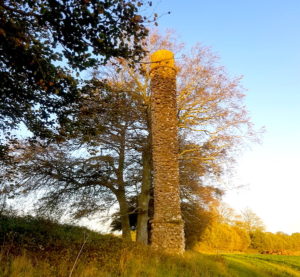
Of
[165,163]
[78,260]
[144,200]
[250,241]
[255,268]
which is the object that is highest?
[165,163]

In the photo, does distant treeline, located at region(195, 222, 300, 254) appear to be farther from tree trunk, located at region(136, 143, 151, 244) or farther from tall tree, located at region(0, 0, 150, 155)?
tall tree, located at region(0, 0, 150, 155)

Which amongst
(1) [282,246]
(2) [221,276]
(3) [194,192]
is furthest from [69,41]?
(1) [282,246]

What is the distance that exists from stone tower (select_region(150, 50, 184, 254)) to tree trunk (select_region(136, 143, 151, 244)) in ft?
11.3

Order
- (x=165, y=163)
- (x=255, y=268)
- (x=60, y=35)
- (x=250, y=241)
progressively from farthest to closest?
1. (x=250, y=241)
2. (x=255, y=268)
3. (x=165, y=163)
4. (x=60, y=35)

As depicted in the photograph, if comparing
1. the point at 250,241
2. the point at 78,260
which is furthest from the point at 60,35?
the point at 250,241

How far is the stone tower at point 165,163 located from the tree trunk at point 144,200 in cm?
346

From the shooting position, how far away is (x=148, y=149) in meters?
15.1

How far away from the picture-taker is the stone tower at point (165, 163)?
10289 millimetres

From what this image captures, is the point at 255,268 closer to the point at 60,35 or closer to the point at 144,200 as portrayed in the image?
the point at 144,200

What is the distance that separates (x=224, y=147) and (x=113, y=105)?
7050 millimetres

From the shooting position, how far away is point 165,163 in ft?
36.5

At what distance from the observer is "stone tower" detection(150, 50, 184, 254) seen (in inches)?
405

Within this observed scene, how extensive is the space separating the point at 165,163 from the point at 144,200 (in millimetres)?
4807

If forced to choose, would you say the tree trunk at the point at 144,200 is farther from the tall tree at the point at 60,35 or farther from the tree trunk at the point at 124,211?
Answer: the tall tree at the point at 60,35
